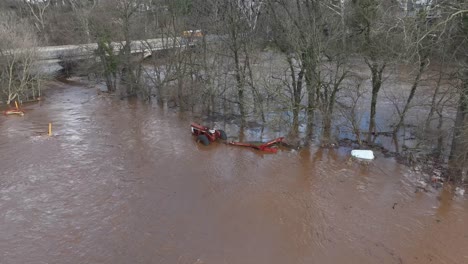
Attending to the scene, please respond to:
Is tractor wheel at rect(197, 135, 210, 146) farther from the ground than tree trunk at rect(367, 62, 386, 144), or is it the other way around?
tree trunk at rect(367, 62, 386, 144)

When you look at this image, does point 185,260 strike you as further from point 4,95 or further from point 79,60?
point 79,60

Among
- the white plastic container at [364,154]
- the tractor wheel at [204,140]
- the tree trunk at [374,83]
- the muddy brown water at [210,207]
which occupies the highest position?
the tree trunk at [374,83]

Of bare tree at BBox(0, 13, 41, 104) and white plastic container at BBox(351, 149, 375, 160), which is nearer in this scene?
white plastic container at BBox(351, 149, 375, 160)

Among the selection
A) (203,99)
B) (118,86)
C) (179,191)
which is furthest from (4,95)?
(179,191)

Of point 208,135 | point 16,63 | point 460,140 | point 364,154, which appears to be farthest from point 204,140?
point 16,63

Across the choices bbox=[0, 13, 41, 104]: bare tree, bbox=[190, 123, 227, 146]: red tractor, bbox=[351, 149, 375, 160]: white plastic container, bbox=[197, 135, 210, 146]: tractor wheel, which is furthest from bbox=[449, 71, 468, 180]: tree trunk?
bbox=[0, 13, 41, 104]: bare tree

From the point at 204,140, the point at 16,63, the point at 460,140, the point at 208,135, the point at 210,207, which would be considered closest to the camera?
the point at 210,207

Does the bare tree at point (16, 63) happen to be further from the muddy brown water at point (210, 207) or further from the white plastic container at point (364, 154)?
the white plastic container at point (364, 154)

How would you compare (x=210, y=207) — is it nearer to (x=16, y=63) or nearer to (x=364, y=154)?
(x=364, y=154)

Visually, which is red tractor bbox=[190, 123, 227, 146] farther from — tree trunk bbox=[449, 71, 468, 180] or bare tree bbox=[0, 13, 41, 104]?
bare tree bbox=[0, 13, 41, 104]

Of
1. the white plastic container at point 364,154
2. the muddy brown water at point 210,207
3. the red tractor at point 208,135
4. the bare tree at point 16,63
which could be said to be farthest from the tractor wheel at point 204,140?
the bare tree at point 16,63
